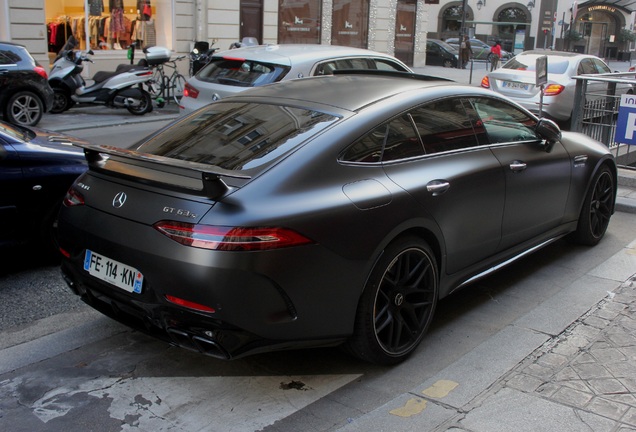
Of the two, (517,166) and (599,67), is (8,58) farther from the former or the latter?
(599,67)

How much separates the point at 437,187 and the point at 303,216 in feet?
3.55

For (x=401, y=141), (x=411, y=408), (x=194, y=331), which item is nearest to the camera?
(x=194, y=331)

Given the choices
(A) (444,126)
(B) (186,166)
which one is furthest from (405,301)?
(B) (186,166)

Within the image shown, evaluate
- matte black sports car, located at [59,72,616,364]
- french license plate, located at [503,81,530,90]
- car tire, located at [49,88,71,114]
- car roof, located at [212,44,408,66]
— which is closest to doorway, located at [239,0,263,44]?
car tire, located at [49,88,71,114]

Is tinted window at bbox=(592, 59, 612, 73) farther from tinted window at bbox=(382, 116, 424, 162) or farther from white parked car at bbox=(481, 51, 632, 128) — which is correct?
tinted window at bbox=(382, 116, 424, 162)

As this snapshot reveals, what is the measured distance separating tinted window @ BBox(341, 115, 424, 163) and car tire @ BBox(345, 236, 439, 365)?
49 centimetres

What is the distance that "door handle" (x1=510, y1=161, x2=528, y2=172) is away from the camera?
4984mm

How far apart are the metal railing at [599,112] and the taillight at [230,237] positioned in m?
6.77

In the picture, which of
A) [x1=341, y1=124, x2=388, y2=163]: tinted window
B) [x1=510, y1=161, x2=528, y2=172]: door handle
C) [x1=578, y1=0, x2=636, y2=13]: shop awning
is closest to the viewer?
[x1=341, y1=124, x2=388, y2=163]: tinted window

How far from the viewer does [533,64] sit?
47.8 feet

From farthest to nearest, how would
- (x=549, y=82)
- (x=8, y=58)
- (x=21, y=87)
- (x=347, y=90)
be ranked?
(x=549, y=82) < (x=21, y=87) < (x=8, y=58) < (x=347, y=90)

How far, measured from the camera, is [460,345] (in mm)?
4438

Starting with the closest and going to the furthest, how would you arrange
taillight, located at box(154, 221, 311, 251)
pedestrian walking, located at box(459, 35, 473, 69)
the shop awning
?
taillight, located at box(154, 221, 311, 251), pedestrian walking, located at box(459, 35, 473, 69), the shop awning

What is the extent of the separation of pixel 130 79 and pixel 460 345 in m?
11.4
